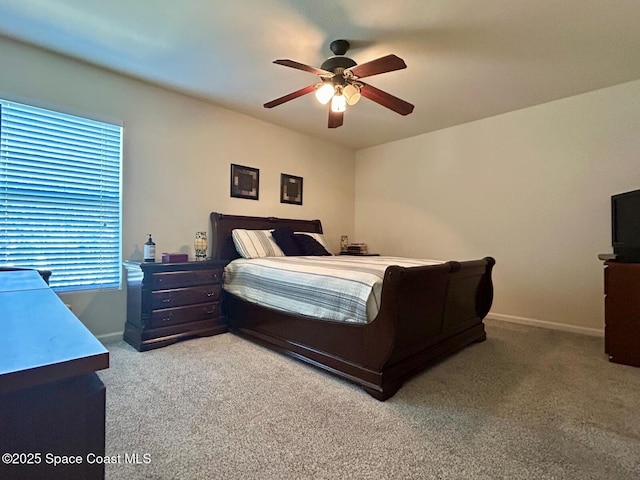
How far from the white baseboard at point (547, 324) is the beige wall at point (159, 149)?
295cm

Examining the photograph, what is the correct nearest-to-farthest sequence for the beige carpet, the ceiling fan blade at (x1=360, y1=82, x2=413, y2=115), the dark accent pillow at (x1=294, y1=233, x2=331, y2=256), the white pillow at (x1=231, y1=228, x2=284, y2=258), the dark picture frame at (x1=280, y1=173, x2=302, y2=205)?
the beige carpet, the ceiling fan blade at (x1=360, y1=82, x2=413, y2=115), the white pillow at (x1=231, y1=228, x2=284, y2=258), the dark accent pillow at (x1=294, y1=233, x2=331, y2=256), the dark picture frame at (x1=280, y1=173, x2=302, y2=205)

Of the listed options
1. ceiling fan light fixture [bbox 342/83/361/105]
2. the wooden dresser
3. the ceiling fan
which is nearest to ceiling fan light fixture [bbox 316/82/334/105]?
the ceiling fan

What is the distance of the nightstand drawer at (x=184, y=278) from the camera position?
3.00m

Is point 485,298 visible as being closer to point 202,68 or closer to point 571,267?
point 571,267

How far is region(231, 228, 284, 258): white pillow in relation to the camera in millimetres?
3723

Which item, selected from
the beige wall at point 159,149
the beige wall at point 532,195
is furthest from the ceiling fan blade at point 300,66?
the beige wall at point 532,195

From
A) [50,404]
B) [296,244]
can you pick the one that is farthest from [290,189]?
[50,404]

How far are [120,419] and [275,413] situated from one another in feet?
2.70

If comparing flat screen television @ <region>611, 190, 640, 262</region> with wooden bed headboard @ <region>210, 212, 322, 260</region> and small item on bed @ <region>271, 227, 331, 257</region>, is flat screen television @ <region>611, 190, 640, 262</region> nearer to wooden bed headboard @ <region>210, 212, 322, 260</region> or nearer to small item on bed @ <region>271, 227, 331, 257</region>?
small item on bed @ <region>271, 227, 331, 257</region>

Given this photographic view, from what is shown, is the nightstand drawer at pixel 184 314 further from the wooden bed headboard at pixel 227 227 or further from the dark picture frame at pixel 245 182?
the dark picture frame at pixel 245 182

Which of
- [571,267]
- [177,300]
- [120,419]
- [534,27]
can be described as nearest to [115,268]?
[177,300]

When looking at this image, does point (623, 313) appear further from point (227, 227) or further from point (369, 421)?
point (227, 227)

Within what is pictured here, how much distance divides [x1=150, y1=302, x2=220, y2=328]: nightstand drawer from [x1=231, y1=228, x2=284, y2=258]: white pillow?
0.66 meters

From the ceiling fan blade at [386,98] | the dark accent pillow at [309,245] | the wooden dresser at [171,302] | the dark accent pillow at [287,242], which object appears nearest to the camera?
the ceiling fan blade at [386,98]
